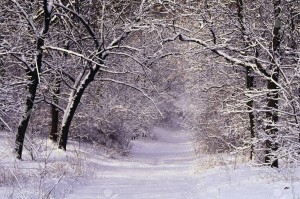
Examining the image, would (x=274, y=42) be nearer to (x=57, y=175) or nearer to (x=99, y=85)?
(x=57, y=175)

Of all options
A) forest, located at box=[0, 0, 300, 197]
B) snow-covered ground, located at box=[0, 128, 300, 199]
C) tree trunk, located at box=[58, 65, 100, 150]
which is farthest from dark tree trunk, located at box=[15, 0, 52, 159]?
tree trunk, located at box=[58, 65, 100, 150]

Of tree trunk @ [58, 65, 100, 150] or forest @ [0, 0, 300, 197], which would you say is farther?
tree trunk @ [58, 65, 100, 150]

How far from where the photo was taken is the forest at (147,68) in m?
12.1

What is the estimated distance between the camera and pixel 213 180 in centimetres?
1216

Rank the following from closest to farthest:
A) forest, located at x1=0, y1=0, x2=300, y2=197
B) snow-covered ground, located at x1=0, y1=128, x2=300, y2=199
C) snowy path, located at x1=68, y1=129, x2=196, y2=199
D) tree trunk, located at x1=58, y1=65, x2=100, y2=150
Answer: snow-covered ground, located at x1=0, y1=128, x2=300, y2=199
snowy path, located at x1=68, y1=129, x2=196, y2=199
forest, located at x1=0, y1=0, x2=300, y2=197
tree trunk, located at x1=58, y1=65, x2=100, y2=150

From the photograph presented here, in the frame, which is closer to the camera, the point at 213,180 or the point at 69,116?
the point at 213,180

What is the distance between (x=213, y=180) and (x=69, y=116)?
7258 millimetres

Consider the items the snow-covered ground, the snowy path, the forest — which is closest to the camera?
the snow-covered ground

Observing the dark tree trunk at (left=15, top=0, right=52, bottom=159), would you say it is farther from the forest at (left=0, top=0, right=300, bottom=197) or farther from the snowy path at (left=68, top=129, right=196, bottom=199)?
the snowy path at (left=68, top=129, right=196, bottom=199)

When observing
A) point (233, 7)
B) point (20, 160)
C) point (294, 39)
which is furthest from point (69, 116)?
point (294, 39)

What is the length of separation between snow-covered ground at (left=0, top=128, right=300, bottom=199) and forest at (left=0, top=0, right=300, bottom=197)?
0.71 metres

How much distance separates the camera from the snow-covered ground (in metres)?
8.57

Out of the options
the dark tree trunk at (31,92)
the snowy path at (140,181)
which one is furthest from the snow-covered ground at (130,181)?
the dark tree trunk at (31,92)

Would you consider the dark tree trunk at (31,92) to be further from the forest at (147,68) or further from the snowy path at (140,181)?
the snowy path at (140,181)
